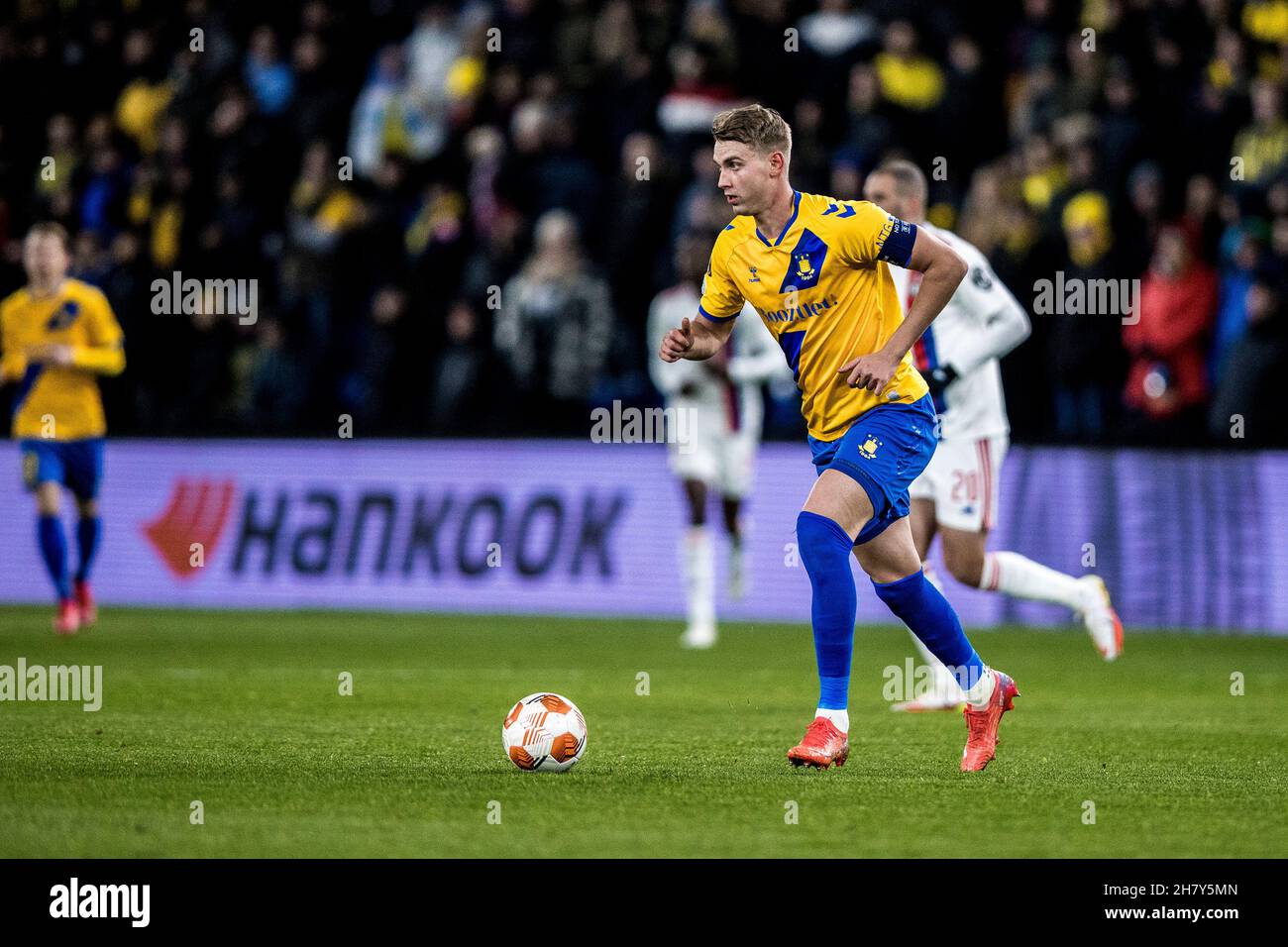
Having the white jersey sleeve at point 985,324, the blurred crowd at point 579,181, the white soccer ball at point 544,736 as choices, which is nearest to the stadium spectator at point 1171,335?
the blurred crowd at point 579,181

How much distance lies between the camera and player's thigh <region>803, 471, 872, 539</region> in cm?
750

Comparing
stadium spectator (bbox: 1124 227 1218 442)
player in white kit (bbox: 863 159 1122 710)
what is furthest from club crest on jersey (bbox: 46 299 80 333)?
stadium spectator (bbox: 1124 227 1218 442)

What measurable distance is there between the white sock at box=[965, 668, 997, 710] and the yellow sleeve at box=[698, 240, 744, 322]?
1.67m

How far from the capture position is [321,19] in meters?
21.3

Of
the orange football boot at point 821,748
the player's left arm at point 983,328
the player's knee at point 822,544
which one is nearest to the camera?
the player's knee at point 822,544

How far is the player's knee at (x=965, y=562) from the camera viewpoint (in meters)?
10.2

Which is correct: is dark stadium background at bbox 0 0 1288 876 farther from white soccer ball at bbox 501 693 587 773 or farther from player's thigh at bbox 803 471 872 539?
player's thigh at bbox 803 471 872 539

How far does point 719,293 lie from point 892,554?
46.6 inches

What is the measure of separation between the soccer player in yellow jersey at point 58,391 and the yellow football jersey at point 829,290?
8.09m

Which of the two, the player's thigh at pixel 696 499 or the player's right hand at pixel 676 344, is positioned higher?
the player's thigh at pixel 696 499

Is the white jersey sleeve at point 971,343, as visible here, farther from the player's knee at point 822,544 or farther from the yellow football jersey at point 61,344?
the yellow football jersey at point 61,344

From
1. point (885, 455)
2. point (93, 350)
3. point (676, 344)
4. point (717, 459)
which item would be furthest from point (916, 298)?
point (93, 350)
